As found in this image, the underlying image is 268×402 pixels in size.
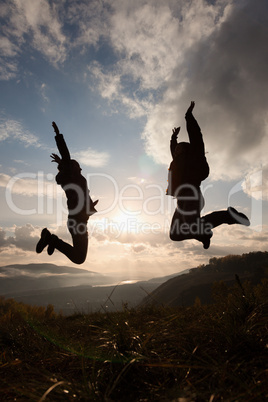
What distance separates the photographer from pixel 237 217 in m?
5.11

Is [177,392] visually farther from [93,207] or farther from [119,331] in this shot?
[93,207]

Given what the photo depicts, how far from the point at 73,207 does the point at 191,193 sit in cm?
317

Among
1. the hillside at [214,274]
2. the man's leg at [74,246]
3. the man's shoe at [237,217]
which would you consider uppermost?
the man's shoe at [237,217]

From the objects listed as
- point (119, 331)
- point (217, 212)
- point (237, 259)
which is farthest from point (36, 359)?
point (237, 259)

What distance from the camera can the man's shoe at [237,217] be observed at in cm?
505

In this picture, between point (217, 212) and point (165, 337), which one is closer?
point (165, 337)

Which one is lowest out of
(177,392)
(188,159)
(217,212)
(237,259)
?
(237,259)

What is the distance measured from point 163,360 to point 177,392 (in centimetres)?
63

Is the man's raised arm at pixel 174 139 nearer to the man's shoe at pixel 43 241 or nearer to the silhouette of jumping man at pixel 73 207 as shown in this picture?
the silhouette of jumping man at pixel 73 207

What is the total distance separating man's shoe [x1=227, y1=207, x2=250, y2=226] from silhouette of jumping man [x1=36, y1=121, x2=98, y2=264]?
3.58m

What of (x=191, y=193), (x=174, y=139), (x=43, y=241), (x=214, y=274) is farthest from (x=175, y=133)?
(x=214, y=274)

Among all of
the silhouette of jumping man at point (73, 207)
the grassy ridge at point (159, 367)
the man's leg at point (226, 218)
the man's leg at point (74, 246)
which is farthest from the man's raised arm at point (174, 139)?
the grassy ridge at point (159, 367)

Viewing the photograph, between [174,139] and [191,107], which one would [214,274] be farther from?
[191,107]

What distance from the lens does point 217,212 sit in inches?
209
